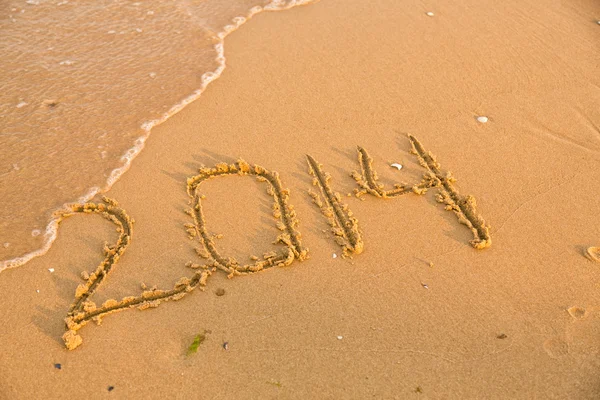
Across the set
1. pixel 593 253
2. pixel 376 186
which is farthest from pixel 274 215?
pixel 593 253

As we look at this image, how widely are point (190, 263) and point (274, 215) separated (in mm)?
734

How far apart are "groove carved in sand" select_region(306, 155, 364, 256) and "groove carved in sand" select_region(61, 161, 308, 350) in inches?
10.2

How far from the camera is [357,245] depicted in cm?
358

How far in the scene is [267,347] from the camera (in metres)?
3.08

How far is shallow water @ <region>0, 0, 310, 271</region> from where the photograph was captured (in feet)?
13.2

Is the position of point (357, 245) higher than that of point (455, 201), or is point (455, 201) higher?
A: point (455, 201)

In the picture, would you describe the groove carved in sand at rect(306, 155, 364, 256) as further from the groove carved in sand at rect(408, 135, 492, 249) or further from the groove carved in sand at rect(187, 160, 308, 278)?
the groove carved in sand at rect(408, 135, 492, 249)

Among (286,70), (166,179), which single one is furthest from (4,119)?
(286,70)

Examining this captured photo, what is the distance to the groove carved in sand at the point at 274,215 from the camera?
11.6 ft

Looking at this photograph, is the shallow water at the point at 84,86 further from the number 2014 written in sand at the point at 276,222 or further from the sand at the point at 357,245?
the number 2014 written in sand at the point at 276,222

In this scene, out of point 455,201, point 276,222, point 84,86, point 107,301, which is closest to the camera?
point 107,301

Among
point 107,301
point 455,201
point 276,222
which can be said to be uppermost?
point 455,201

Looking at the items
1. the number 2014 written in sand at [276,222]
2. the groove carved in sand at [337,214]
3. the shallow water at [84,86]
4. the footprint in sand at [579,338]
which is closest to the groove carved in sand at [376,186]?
the number 2014 written in sand at [276,222]

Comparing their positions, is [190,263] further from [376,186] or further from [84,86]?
[84,86]
